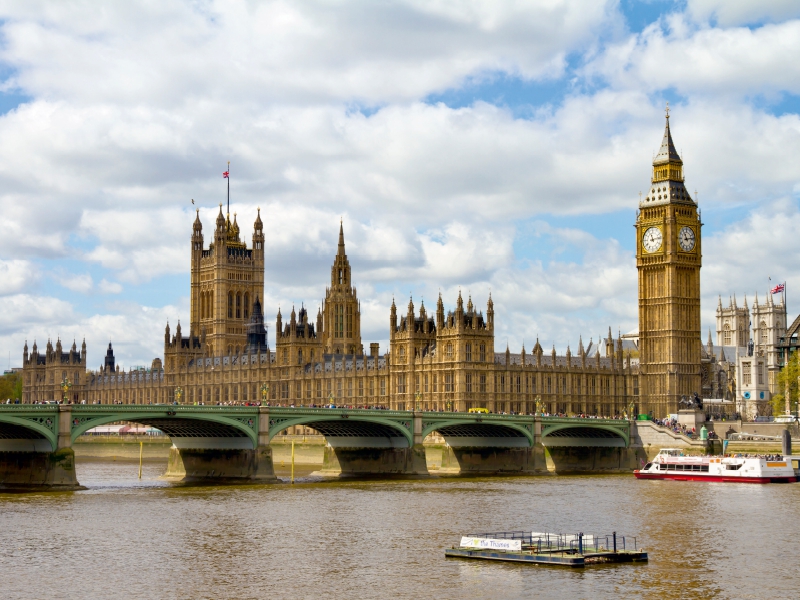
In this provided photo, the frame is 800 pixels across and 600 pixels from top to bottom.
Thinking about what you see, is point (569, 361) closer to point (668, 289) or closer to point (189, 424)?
point (668, 289)

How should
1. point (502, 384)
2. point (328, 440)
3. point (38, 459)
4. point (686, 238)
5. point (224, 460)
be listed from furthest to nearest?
point (686, 238)
point (502, 384)
point (328, 440)
point (224, 460)
point (38, 459)

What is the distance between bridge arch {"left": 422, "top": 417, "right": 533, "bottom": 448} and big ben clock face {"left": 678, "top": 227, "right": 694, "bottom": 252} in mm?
45014

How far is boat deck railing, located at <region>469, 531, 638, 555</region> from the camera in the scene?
169 feet

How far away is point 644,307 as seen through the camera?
493 feet

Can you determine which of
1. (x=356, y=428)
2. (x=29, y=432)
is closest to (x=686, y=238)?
(x=356, y=428)

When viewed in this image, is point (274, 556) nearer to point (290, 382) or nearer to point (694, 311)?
point (694, 311)

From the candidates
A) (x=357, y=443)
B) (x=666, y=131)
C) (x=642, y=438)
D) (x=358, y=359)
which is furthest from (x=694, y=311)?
(x=357, y=443)

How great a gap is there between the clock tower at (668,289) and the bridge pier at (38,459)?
80457 mm

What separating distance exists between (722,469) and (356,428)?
1142 inches

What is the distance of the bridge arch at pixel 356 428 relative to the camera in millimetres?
95875

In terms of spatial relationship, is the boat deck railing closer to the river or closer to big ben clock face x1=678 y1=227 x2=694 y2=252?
the river

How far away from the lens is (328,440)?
107 meters

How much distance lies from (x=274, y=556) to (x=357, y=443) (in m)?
52.0

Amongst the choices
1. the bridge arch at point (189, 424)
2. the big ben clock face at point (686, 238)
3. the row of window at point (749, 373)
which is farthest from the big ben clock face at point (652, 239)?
the bridge arch at point (189, 424)
